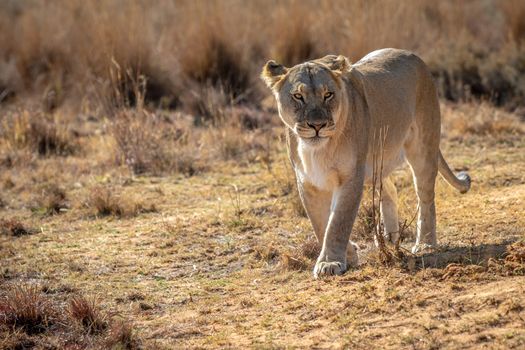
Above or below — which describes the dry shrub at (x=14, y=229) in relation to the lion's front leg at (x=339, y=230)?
below

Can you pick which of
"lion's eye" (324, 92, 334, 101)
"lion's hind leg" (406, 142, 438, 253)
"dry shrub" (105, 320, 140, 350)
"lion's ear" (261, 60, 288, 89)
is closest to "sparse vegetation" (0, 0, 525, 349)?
"dry shrub" (105, 320, 140, 350)

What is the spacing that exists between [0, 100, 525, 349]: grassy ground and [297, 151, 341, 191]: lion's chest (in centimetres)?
59

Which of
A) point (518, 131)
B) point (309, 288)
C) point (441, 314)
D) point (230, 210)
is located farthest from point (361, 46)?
point (441, 314)

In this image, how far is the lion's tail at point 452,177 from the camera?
23.9 ft

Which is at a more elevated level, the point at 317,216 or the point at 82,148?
the point at 317,216

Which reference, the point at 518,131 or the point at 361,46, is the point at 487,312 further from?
the point at 361,46

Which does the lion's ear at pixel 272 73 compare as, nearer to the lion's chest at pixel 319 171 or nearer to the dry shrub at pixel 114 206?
the lion's chest at pixel 319 171

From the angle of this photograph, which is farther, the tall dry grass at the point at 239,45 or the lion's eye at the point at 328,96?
the tall dry grass at the point at 239,45

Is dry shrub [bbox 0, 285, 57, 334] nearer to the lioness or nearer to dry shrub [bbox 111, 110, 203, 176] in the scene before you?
the lioness

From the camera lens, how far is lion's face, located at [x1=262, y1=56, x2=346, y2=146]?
581 centimetres

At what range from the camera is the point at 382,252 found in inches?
235

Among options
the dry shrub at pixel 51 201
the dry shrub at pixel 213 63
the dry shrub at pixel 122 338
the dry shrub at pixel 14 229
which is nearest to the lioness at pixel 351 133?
the dry shrub at pixel 122 338

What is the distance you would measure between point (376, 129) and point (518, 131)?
16.1ft

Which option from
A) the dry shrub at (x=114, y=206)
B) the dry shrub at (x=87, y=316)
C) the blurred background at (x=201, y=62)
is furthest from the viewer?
the blurred background at (x=201, y=62)
